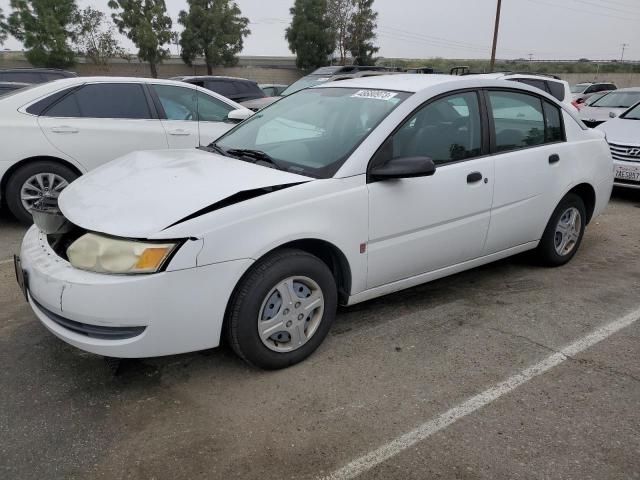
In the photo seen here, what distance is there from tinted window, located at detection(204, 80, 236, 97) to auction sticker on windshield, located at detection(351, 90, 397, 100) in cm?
889

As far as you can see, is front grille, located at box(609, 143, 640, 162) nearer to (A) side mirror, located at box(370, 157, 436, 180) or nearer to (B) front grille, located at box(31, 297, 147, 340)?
(A) side mirror, located at box(370, 157, 436, 180)

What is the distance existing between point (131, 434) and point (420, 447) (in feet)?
4.42

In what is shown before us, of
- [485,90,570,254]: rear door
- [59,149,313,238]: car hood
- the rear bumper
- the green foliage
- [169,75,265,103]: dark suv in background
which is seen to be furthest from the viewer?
the green foliage

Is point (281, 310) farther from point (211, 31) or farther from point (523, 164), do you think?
point (211, 31)

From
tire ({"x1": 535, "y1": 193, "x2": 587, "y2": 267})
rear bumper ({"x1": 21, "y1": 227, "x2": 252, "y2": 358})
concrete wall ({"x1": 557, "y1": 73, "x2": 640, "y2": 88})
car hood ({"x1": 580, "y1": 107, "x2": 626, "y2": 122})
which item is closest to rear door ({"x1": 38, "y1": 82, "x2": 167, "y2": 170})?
rear bumper ({"x1": 21, "y1": 227, "x2": 252, "y2": 358})

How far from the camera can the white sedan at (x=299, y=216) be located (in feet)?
8.48

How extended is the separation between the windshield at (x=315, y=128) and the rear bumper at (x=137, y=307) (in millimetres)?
921

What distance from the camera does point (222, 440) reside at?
248 centimetres

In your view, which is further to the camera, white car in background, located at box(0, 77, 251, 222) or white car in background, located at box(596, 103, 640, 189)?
white car in background, located at box(596, 103, 640, 189)

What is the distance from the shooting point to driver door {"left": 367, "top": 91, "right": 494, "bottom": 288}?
3.28 meters

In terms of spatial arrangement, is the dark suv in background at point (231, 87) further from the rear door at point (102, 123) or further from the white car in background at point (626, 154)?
the white car in background at point (626, 154)

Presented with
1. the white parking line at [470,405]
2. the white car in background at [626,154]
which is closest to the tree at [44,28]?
the white car in background at [626,154]

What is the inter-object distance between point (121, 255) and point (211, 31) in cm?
4127

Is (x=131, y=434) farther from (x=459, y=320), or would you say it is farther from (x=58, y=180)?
(x=58, y=180)
